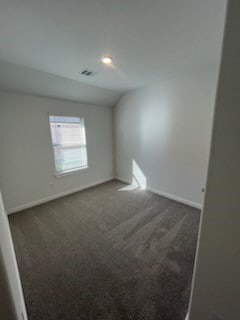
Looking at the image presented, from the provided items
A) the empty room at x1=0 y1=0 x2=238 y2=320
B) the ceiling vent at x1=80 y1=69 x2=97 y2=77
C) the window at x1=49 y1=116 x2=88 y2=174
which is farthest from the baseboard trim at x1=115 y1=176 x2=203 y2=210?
the ceiling vent at x1=80 y1=69 x2=97 y2=77

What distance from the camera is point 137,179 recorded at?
3.89 meters

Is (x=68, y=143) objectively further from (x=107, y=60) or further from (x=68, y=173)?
(x=107, y=60)

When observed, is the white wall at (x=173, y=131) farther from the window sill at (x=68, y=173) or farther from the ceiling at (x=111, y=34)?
the window sill at (x=68, y=173)

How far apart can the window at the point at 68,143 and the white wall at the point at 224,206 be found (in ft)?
10.4

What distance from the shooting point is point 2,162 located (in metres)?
2.59

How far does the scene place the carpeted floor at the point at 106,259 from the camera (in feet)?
4.10

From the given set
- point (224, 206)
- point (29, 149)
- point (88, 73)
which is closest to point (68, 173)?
point (29, 149)

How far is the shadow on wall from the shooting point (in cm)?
373

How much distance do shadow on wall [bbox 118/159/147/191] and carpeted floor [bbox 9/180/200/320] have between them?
2.60 ft

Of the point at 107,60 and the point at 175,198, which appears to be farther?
the point at 175,198

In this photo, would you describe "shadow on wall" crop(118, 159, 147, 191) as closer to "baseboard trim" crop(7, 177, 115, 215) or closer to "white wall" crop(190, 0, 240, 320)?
"baseboard trim" crop(7, 177, 115, 215)

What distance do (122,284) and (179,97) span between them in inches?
117

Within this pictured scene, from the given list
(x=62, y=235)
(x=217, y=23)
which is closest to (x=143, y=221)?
(x=62, y=235)

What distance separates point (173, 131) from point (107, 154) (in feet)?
6.73
